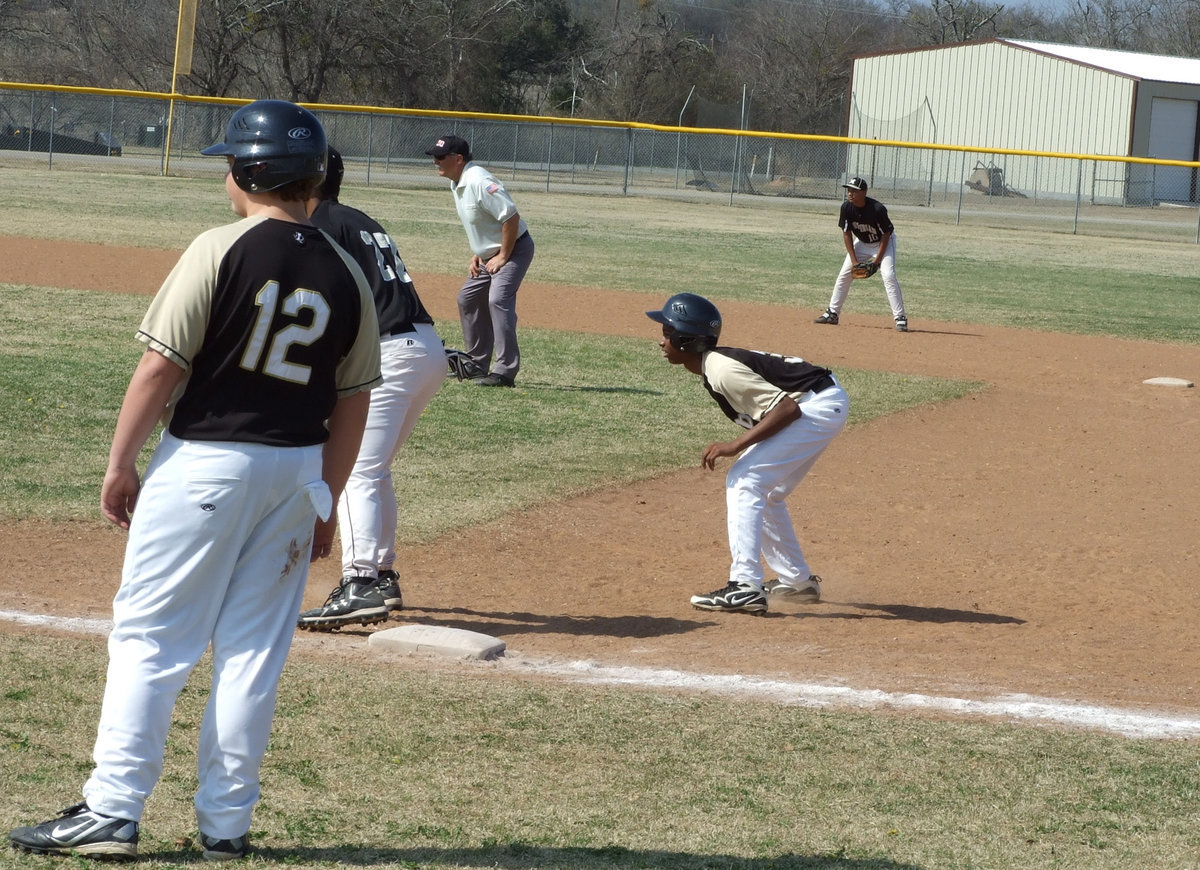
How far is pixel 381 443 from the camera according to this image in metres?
5.75

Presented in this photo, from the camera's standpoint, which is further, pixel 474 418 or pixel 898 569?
pixel 474 418

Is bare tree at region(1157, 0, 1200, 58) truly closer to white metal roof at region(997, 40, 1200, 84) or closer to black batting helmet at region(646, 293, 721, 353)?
white metal roof at region(997, 40, 1200, 84)

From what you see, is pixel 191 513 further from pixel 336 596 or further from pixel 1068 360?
pixel 1068 360

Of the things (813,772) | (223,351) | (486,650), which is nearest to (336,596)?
(486,650)

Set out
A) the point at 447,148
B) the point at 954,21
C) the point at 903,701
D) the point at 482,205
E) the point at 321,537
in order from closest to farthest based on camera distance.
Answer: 1. the point at 321,537
2. the point at 903,701
3. the point at 447,148
4. the point at 482,205
5. the point at 954,21

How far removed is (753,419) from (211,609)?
3289mm

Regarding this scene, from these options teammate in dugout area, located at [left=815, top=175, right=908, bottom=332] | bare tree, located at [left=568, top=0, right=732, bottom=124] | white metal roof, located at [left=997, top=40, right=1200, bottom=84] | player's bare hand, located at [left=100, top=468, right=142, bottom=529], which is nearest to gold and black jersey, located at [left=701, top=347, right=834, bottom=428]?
player's bare hand, located at [left=100, top=468, right=142, bottom=529]

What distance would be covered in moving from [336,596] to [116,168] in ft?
109

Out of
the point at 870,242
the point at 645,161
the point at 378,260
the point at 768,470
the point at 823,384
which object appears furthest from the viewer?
the point at 645,161

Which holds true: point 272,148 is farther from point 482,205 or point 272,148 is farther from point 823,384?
point 482,205

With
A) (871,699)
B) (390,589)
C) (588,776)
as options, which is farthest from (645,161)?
(588,776)

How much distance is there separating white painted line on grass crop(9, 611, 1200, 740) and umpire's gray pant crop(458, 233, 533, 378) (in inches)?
231

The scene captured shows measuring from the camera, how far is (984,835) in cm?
387

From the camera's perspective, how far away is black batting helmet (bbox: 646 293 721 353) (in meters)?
5.89
